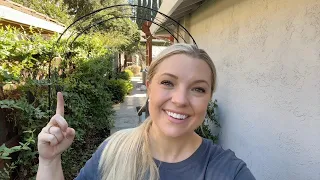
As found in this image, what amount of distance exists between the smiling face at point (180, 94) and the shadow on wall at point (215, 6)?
2.58 m

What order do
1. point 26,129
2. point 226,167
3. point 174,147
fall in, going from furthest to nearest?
point 26,129 → point 174,147 → point 226,167

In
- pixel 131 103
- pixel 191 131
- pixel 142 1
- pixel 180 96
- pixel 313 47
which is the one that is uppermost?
pixel 142 1

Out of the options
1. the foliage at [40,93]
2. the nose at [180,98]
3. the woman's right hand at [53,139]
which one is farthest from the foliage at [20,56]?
the nose at [180,98]

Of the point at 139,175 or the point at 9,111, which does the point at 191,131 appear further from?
the point at 9,111

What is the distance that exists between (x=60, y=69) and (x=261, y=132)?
10.1 ft

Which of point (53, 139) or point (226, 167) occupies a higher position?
point (53, 139)

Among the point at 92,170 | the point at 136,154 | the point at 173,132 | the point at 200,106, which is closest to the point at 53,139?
the point at 92,170

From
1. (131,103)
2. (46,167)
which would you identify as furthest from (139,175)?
(131,103)

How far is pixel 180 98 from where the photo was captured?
43.4 inches

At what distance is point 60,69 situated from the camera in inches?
168

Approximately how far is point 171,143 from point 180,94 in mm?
249

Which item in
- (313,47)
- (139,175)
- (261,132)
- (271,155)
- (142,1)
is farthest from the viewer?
(142,1)

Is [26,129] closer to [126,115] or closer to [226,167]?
[226,167]

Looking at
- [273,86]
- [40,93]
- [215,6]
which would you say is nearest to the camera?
[273,86]
